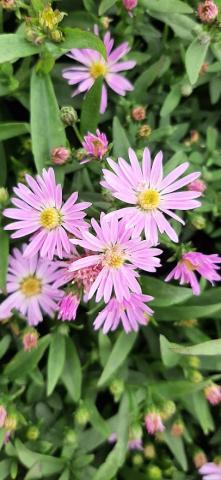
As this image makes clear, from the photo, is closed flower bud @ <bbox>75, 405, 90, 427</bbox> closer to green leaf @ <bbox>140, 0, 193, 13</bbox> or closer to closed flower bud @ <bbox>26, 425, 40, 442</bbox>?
closed flower bud @ <bbox>26, 425, 40, 442</bbox>

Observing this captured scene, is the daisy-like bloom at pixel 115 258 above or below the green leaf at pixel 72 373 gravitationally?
above

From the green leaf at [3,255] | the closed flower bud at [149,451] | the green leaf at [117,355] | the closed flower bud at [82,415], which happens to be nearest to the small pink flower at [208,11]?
the green leaf at [3,255]

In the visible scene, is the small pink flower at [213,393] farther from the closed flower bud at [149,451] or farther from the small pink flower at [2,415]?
the small pink flower at [2,415]

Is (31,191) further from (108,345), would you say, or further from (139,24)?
(139,24)

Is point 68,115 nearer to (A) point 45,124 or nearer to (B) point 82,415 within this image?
(A) point 45,124

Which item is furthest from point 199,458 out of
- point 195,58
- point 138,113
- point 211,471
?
point 195,58

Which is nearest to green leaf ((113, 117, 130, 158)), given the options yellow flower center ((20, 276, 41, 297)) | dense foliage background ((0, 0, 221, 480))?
dense foliage background ((0, 0, 221, 480))
